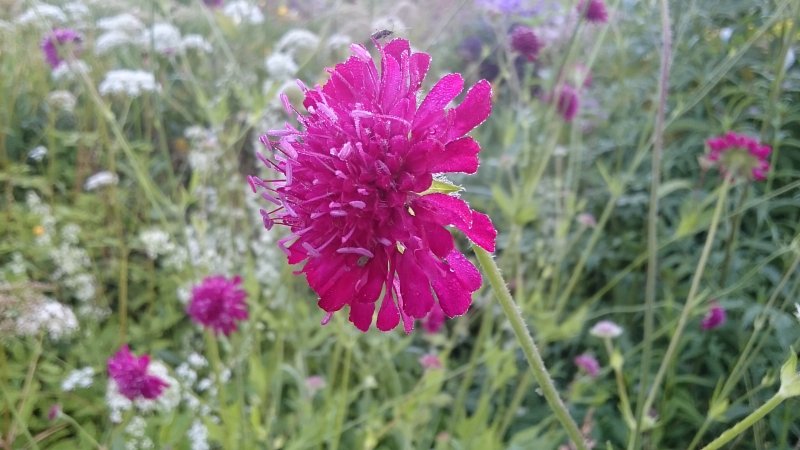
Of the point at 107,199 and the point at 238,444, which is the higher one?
the point at 238,444

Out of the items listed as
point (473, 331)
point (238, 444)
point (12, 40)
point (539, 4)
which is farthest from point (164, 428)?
point (12, 40)

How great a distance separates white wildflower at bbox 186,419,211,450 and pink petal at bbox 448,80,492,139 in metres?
1.36

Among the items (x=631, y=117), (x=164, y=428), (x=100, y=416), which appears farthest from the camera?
(x=631, y=117)

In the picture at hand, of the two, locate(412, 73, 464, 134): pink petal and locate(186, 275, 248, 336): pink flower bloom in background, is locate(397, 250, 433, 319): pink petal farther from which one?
locate(186, 275, 248, 336): pink flower bloom in background

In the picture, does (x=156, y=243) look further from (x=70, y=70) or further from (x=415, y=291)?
(x=415, y=291)

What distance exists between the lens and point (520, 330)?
0.76 meters

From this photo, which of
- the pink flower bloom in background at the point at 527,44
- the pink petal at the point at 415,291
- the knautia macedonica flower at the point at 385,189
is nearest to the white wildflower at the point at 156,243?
the pink flower bloom in background at the point at 527,44

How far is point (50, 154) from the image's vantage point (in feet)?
10.3

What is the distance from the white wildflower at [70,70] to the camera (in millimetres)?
1973

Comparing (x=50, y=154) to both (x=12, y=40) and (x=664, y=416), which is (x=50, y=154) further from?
(x=664, y=416)

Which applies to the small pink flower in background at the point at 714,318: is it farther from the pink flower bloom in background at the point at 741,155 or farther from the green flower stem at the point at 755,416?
the green flower stem at the point at 755,416

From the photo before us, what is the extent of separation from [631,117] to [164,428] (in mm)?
2261

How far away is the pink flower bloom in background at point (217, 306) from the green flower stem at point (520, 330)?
106 cm

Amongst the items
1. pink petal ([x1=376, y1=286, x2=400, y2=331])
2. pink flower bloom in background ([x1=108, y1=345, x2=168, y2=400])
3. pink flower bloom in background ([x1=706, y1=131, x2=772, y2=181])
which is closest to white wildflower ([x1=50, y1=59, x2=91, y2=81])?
pink flower bloom in background ([x1=108, y1=345, x2=168, y2=400])
